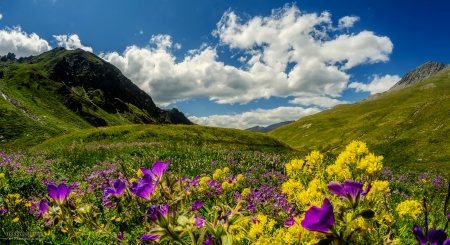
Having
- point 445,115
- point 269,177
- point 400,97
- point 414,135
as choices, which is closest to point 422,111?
point 445,115

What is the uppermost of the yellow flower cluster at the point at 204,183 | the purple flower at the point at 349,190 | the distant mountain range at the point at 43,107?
the distant mountain range at the point at 43,107

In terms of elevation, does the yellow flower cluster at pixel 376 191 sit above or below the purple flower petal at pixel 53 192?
below

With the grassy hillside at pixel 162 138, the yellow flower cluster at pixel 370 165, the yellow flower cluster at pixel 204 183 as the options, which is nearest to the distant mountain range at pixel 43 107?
the grassy hillside at pixel 162 138

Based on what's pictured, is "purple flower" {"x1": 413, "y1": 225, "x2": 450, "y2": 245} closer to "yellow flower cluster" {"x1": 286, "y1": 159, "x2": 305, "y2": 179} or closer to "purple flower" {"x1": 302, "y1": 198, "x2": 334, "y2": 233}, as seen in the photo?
"purple flower" {"x1": 302, "y1": 198, "x2": 334, "y2": 233}

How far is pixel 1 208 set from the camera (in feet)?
14.6

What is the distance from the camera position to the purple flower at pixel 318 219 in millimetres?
970

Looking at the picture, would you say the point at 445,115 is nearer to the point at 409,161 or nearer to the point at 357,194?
the point at 409,161

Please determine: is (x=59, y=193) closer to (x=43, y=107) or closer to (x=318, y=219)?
(x=318, y=219)

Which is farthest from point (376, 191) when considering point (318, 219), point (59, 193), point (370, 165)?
point (59, 193)

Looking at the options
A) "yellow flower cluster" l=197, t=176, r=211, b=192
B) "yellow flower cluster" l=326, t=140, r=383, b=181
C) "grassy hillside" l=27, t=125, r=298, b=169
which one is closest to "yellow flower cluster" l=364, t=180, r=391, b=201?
"yellow flower cluster" l=326, t=140, r=383, b=181

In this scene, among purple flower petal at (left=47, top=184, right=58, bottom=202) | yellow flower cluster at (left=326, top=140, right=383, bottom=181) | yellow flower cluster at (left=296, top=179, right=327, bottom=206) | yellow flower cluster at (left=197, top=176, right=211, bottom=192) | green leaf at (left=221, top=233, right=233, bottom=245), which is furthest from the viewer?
yellow flower cluster at (left=197, top=176, right=211, bottom=192)

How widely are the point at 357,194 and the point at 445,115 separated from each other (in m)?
57.3

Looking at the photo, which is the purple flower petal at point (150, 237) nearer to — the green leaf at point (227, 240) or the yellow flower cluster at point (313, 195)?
the green leaf at point (227, 240)

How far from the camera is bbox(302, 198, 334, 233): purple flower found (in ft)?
3.18
